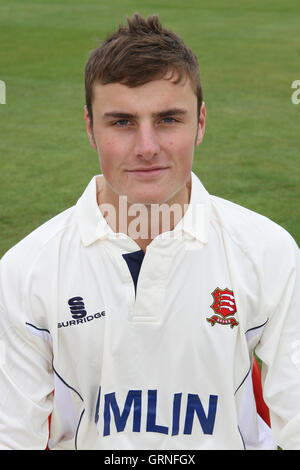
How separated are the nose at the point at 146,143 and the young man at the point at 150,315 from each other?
0.09 m

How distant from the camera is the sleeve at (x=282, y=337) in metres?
1.71

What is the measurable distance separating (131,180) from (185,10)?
14.0 m

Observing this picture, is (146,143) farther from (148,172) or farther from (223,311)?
(223,311)

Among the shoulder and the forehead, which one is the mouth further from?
the shoulder

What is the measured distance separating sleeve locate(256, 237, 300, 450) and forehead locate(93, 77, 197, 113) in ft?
1.58

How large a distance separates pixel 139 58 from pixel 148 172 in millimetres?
280

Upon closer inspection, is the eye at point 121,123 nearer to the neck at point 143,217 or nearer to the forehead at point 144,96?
the forehead at point 144,96

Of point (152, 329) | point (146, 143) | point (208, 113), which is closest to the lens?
point (146, 143)

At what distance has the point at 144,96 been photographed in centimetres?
160

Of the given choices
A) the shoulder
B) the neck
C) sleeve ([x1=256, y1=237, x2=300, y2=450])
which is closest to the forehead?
the neck

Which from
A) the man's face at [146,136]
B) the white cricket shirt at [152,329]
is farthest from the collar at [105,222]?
the man's face at [146,136]

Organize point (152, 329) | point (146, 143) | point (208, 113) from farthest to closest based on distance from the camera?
point (208, 113) → point (152, 329) → point (146, 143)

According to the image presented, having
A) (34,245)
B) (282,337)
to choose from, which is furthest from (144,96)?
(282,337)
